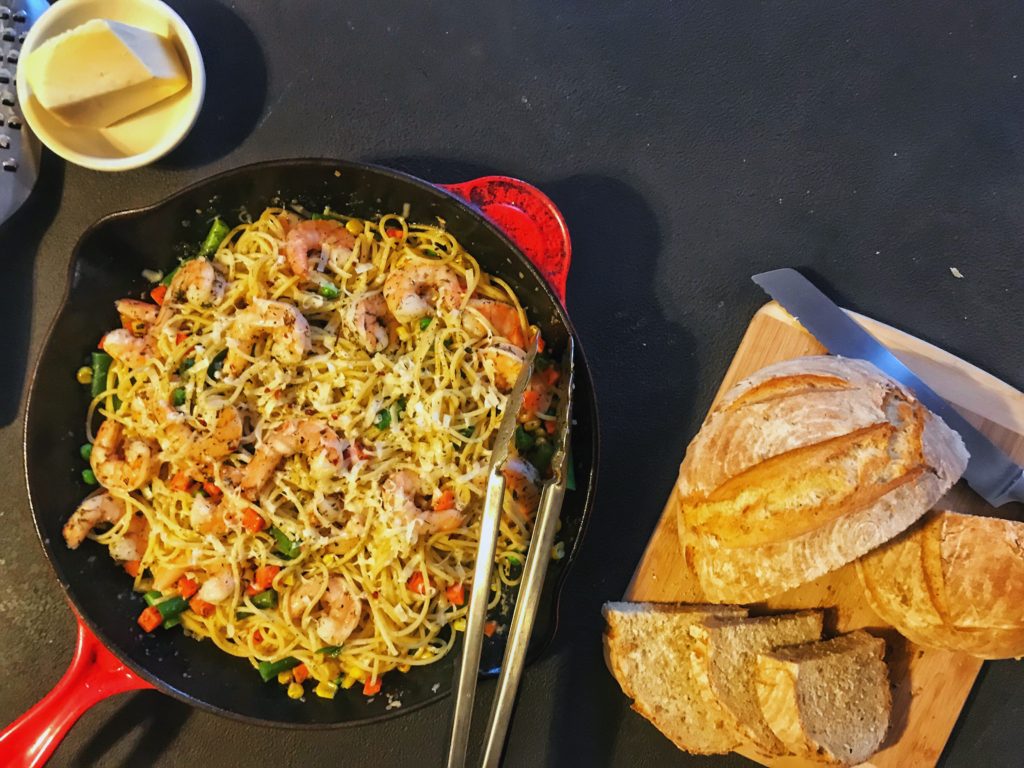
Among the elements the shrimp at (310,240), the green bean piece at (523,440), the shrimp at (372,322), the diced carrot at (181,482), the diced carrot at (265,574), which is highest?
the shrimp at (310,240)

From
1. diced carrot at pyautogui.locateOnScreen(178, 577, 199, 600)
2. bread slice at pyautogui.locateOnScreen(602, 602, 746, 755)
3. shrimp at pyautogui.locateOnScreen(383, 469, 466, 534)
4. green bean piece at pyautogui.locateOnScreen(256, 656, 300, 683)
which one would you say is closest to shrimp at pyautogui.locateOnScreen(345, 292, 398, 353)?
shrimp at pyautogui.locateOnScreen(383, 469, 466, 534)

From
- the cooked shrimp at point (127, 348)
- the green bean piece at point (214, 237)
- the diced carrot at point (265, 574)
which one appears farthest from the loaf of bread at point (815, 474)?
the cooked shrimp at point (127, 348)

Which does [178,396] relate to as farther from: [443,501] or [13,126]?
[13,126]

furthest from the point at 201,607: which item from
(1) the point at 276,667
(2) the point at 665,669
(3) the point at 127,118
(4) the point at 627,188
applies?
(4) the point at 627,188

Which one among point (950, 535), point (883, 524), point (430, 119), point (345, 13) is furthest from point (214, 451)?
point (950, 535)

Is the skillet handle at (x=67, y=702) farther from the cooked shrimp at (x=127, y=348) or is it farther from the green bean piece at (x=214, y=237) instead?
the green bean piece at (x=214, y=237)

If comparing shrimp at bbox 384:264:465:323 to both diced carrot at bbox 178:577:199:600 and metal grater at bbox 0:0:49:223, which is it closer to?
diced carrot at bbox 178:577:199:600
